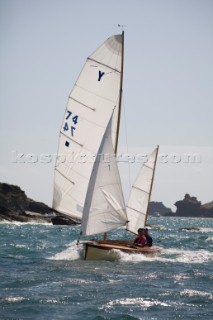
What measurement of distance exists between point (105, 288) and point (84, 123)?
12.6m

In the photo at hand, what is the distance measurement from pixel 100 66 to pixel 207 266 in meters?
11.7

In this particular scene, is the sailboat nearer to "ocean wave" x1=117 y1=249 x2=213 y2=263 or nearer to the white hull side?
"ocean wave" x1=117 y1=249 x2=213 y2=263

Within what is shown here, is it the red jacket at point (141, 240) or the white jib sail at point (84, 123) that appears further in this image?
the red jacket at point (141, 240)

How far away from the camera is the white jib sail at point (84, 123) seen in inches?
1299

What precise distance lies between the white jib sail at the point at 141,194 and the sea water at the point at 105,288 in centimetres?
533

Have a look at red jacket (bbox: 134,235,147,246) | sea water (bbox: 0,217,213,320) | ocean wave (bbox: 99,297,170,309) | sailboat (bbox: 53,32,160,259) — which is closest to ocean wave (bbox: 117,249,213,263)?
sea water (bbox: 0,217,213,320)

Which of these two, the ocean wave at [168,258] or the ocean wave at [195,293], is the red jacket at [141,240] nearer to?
the ocean wave at [168,258]

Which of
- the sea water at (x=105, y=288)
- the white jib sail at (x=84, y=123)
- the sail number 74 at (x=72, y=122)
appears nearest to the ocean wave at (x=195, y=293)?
the sea water at (x=105, y=288)

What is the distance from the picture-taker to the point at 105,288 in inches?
888

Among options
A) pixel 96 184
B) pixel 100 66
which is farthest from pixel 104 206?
pixel 100 66

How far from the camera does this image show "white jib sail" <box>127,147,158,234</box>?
126ft

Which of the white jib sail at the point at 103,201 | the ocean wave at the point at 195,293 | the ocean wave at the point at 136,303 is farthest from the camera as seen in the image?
the white jib sail at the point at 103,201

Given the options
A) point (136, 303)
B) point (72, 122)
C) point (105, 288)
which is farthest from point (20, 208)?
point (136, 303)

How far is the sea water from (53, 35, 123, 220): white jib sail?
3115 mm
